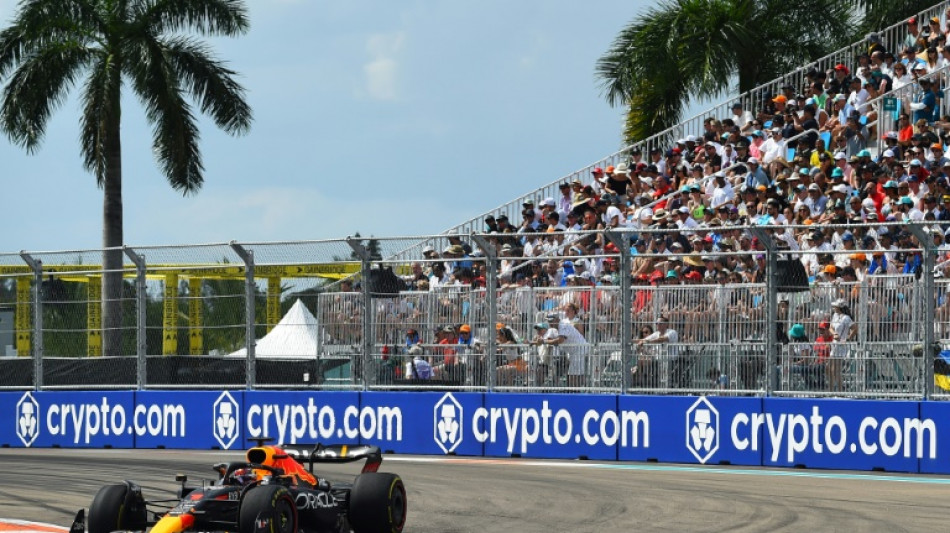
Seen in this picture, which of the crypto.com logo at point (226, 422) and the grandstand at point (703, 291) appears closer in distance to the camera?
the grandstand at point (703, 291)

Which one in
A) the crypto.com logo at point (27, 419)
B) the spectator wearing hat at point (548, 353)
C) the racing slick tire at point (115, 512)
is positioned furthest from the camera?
the crypto.com logo at point (27, 419)

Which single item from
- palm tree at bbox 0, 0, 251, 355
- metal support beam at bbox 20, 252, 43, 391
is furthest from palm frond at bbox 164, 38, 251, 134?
metal support beam at bbox 20, 252, 43, 391

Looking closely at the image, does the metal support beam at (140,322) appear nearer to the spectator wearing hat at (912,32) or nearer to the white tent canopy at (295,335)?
the white tent canopy at (295,335)

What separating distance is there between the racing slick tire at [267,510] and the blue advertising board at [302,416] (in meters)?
9.36

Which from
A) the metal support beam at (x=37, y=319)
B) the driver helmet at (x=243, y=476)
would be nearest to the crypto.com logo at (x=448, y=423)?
the metal support beam at (x=37, y=319)

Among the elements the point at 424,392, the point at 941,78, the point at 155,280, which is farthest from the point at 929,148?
the point at 155,280

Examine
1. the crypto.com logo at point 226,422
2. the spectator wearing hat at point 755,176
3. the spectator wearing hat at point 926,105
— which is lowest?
the crypto.com logo at point 226,422

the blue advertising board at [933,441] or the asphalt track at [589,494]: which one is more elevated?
the blue advertising board at [933,441]

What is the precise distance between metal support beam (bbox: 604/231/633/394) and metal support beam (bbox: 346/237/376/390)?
10.6 ft

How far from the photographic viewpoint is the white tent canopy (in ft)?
62.3

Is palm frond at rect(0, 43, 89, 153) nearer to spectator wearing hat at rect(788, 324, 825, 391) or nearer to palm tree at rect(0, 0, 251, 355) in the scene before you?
palm tree at rect(0, 0, 251, 355)

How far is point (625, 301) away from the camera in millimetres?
16859

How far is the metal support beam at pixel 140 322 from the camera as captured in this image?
65.4ft

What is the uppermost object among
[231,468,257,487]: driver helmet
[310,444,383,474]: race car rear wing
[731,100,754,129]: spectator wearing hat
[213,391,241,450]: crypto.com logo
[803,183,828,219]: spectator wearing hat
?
[731,100,754,129]: spectator wearing hat
